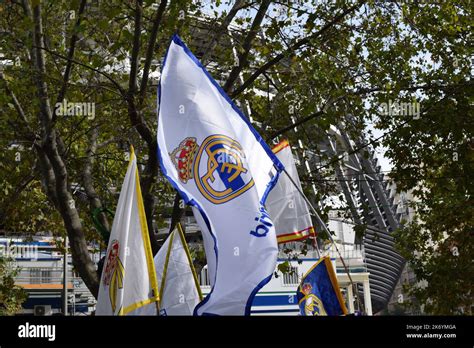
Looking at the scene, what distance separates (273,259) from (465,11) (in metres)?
9.68

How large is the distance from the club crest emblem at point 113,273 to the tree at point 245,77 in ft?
12.8

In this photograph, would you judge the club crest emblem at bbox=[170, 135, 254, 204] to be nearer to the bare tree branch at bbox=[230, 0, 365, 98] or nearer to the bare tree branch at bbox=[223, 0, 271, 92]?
the bare tree branch at bbox=[223, 0, 271, 92]

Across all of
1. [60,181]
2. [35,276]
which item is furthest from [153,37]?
[35,276]

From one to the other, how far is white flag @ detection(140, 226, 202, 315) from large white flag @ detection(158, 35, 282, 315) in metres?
2.81

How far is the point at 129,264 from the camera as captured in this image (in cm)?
840

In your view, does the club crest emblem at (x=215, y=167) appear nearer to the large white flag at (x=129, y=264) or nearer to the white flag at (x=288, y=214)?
the large white flag at (x=129, y=264)

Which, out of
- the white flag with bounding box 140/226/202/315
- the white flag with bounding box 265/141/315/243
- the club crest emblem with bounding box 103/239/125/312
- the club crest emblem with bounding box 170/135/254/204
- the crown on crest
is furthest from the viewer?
the white flag with bounding box 265/141/315/243

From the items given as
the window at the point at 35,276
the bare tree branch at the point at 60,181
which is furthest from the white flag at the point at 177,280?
the window at the point at 35,276

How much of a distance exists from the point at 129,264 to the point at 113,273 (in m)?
0.27

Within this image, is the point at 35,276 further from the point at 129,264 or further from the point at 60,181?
the point at 129,264

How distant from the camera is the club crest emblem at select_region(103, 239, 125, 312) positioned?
8.38m

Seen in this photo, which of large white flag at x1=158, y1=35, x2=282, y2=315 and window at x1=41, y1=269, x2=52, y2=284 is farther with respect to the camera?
window at x1=41, y1=269, x2=52, y2=284

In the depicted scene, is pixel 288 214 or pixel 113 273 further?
pixel 288 214

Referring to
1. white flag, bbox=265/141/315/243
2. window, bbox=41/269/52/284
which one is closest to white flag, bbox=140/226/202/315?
white flag, bbox=265/141/315/243
